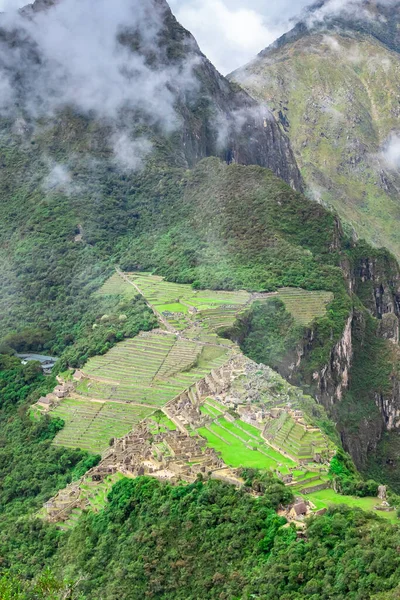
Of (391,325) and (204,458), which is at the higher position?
(204,458)

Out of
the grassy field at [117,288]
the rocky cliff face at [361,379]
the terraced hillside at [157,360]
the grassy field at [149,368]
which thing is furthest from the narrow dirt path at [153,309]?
the rocky cliff face at [361,379]

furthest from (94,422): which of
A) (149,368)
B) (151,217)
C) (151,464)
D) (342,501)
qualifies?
(151,217)

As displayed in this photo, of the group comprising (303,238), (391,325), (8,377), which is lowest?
(391,325)

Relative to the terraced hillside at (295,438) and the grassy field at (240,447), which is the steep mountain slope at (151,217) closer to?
the grassy field at (240,447)

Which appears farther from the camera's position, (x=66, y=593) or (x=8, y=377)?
(x=8, y=377)

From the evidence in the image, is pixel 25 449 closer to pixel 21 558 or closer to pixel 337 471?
pixel 21 558

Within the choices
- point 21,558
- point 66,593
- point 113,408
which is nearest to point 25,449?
point 113,408

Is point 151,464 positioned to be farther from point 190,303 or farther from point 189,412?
point 190,303
